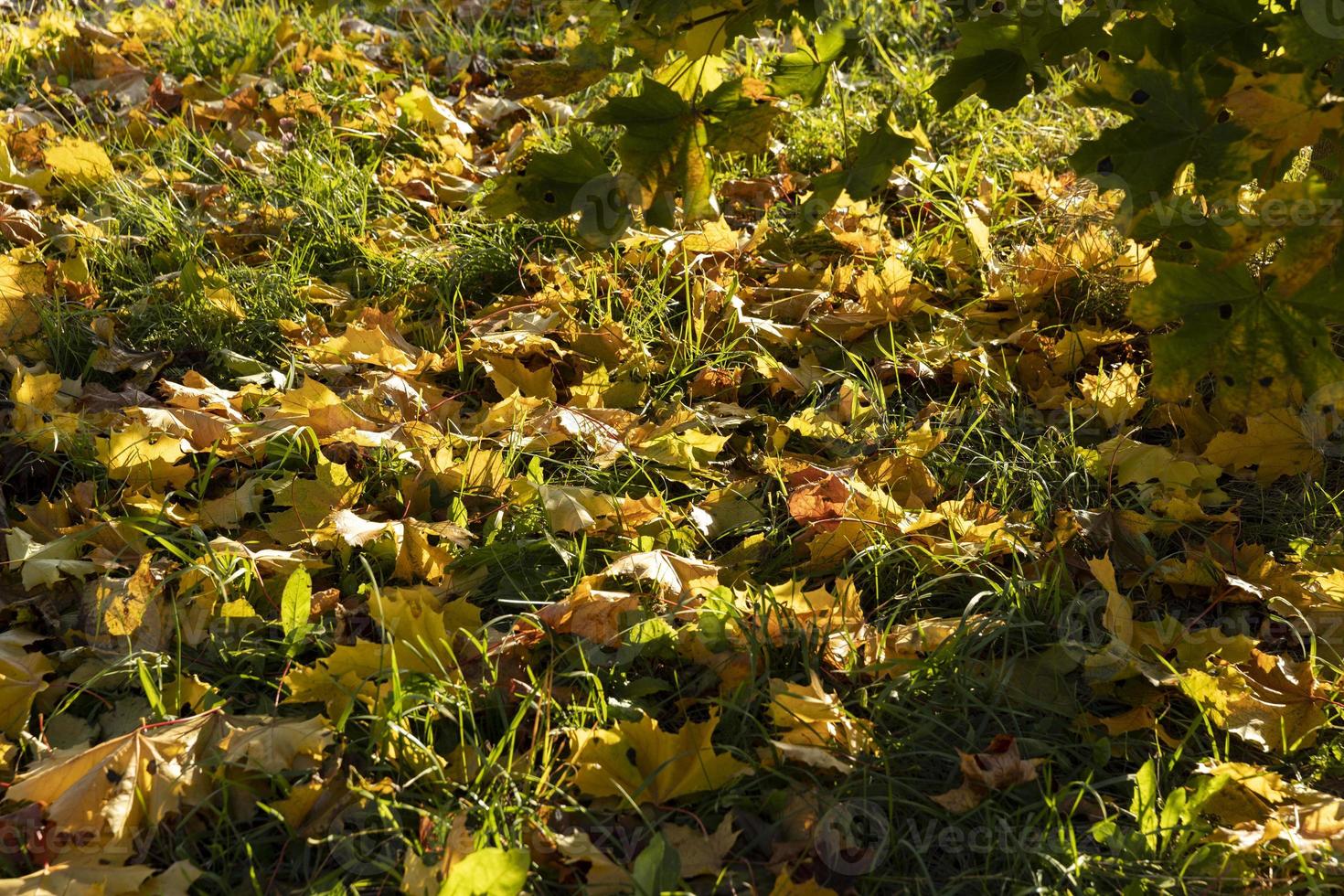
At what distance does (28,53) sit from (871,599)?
3533 millimetres

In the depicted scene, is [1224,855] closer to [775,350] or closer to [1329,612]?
[1329,612]

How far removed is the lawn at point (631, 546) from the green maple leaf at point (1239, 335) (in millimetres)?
345

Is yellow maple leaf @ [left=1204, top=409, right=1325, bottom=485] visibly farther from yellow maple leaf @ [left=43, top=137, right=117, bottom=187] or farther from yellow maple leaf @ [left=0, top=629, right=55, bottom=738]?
yellow maple leaf @ [left=43, top=137, right=117, bottom=187]

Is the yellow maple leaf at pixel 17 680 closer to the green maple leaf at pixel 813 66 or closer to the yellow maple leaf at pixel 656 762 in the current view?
the yellow maple leaf at pixel 656 762

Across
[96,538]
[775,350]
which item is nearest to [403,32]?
[775,350]

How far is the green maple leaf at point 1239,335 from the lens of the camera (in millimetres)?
1253

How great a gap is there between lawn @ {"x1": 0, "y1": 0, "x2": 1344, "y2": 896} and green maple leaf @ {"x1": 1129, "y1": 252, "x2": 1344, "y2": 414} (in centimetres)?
35

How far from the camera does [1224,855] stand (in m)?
1.37

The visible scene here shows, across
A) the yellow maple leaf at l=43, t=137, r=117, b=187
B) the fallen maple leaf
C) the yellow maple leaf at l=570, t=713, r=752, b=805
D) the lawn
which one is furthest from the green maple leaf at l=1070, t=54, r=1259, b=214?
the yellow maple leaf at l=43, t=137, r=117, b=187

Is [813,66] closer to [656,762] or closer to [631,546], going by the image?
[631,546]

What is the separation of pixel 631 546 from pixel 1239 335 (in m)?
0.99

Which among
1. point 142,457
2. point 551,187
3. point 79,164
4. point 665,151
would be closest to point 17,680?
point 142,457

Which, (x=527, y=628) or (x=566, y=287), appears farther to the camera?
(x=566, y=287)

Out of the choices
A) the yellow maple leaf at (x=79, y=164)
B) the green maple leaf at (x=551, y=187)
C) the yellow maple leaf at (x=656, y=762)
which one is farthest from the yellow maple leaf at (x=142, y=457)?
the yellow maple leaf at (x=79, y=164)
